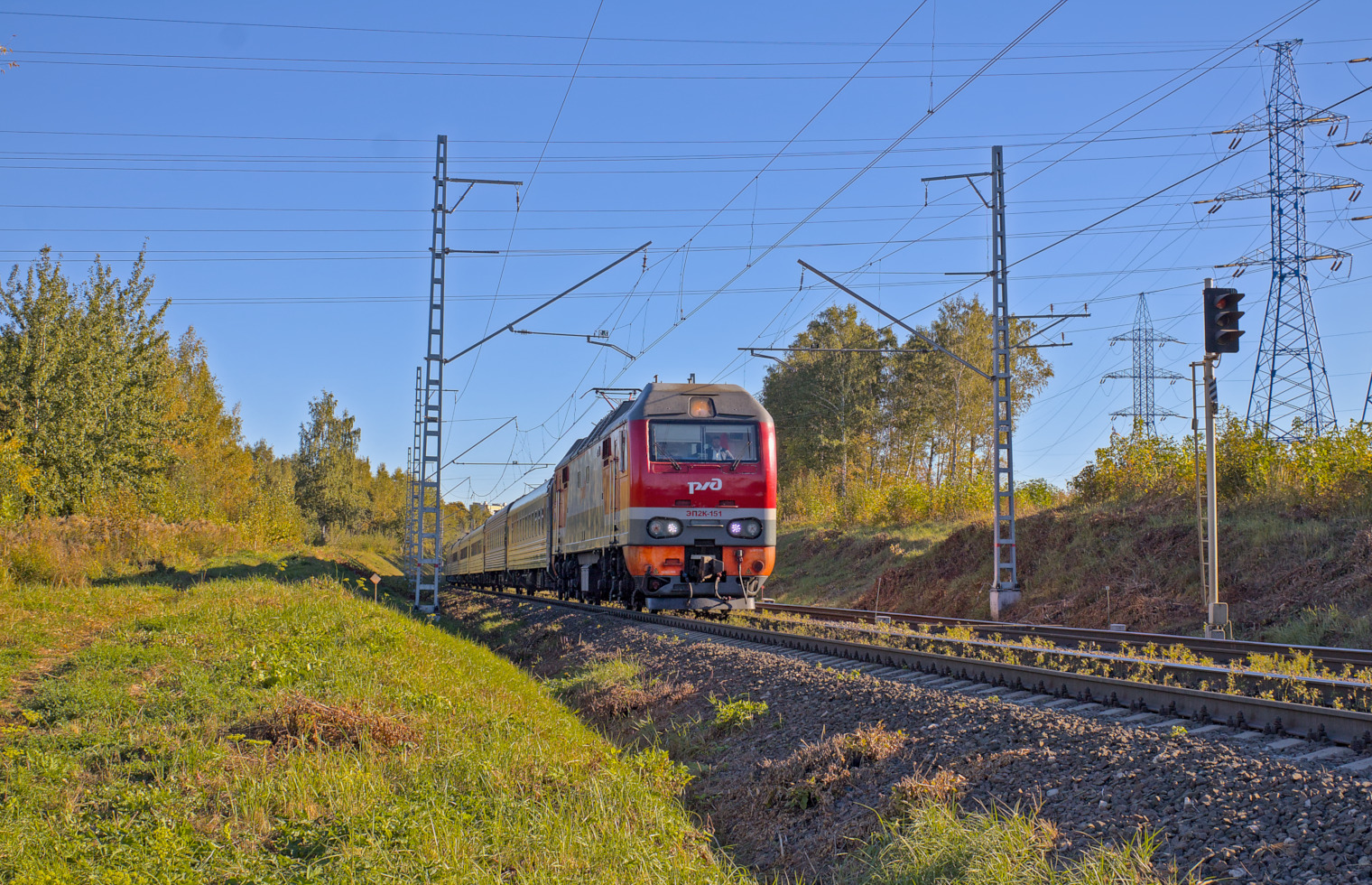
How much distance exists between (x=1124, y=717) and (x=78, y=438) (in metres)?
28.6

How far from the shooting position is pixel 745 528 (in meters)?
16.0

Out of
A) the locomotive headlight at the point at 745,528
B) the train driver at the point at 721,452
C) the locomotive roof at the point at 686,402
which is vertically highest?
the locomotive roof at the point at 686,402

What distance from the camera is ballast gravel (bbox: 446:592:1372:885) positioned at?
398 centimetres

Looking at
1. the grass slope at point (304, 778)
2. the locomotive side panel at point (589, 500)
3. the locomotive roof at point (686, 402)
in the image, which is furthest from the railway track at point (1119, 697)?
the locomotive side panel at point (589, 500)

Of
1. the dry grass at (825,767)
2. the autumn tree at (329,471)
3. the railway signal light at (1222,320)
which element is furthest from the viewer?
the autumn tree at (329,471)

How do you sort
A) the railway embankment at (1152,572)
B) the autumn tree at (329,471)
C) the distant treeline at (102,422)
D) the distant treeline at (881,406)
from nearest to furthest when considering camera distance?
1. the railway embankment at (1152,572)
2. the distant treeline at (102,422)
3. the distant treeline at (881,406)
4. the autumn tree at (329,471)

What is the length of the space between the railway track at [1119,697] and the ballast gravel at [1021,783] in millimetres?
660

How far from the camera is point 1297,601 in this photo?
13375 millimetres

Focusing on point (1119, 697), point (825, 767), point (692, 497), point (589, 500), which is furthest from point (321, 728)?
point (589, 500)

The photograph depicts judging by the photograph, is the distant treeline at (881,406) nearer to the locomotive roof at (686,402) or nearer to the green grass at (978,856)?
the locomotive roof at (686,402)

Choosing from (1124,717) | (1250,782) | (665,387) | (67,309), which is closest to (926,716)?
(1124,717)

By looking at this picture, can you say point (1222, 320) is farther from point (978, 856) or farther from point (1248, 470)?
point (978, 856)

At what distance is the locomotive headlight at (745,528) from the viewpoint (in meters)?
15.9

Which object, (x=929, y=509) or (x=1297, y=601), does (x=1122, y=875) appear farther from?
(x=929, y=509)
